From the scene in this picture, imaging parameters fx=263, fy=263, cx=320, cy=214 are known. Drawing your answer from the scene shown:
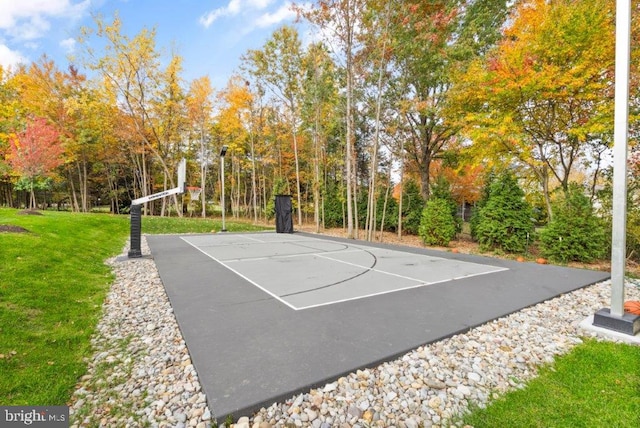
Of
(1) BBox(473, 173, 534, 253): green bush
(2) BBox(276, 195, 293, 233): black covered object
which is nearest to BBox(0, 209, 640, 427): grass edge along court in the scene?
(1) BBox(473, 173, 534, 253): green bush

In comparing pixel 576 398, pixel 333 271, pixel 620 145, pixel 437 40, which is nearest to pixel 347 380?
pixel 576 398

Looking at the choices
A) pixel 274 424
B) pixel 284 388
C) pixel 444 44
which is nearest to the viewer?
pixel 274 424

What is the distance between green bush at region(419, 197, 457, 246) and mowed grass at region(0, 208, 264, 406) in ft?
24.6

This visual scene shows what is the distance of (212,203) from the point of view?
2222 centimetres

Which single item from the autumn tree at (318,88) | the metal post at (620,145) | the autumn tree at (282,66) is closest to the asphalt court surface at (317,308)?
the metal post at (620,145)

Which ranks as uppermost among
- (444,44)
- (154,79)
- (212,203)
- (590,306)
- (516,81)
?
(154,79)

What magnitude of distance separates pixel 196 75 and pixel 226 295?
590 inches

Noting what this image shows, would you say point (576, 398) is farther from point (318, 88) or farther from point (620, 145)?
point (318, 88)

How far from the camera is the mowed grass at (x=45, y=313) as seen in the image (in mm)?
1554

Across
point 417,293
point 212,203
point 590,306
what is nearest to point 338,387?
point 417,293

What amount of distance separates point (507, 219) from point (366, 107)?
19.4 ft

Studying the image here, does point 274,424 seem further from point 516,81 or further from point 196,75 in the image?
point 196,75

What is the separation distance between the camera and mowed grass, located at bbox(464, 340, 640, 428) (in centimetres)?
134

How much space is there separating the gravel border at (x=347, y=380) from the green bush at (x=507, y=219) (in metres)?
4.29
